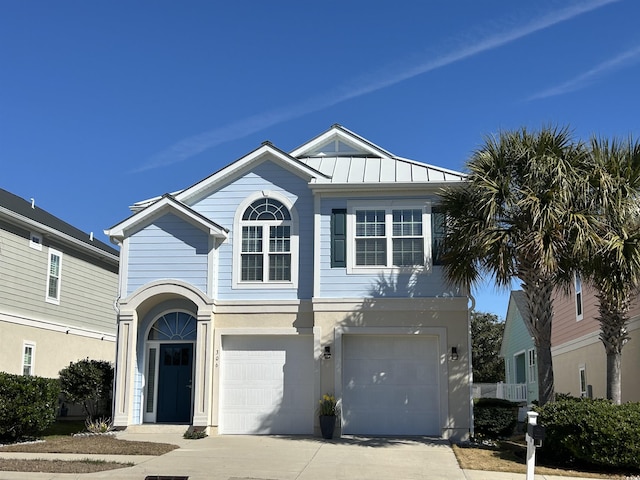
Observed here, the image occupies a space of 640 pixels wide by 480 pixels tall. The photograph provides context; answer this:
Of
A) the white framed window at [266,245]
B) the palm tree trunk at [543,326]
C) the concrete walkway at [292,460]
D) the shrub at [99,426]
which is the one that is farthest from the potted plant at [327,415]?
the shrub at [99,426]

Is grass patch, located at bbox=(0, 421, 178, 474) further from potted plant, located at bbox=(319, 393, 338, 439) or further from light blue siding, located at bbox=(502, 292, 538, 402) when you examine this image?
light blue siding, located at bbox=(502, 292, 538, 402)

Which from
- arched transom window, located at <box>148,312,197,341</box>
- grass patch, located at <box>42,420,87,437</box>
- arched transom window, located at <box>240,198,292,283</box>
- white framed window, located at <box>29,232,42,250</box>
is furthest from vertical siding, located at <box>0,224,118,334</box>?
arched transom window, located at <box>240,198,292,283</box>

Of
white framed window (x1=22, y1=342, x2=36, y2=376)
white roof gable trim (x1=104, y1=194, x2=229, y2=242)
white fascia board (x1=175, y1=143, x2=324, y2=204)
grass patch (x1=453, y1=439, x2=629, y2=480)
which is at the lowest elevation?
grass patch (x1=453, y1=439, x2=629, y2=480)

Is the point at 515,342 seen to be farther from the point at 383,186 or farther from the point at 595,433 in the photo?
the point at 595,433

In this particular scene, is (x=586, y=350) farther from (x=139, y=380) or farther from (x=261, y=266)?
(x=139, y=380)

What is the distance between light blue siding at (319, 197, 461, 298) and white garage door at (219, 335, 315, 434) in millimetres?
1542

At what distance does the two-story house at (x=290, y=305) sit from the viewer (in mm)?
17859

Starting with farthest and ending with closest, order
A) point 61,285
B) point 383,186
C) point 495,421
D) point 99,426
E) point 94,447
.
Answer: point 61,285, point 383,186, point 99,426, point 495,421, point 94,447

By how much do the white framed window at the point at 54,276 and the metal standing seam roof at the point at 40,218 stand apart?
2.61ft

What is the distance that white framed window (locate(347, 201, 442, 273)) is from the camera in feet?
59.7

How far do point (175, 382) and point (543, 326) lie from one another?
9.52 m

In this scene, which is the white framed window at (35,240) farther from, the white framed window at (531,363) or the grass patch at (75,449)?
the white framed window at (531,363)

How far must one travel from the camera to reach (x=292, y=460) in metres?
14.0

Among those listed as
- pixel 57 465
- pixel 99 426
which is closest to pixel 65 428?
pixel 99 426
